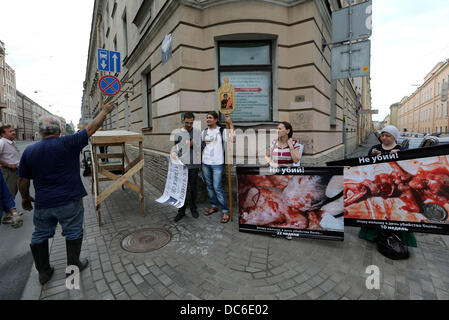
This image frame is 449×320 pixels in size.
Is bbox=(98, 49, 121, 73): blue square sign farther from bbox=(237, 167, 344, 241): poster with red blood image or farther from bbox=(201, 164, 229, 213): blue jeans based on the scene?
bbox=(237, 167, 344, 241): poster with red blood image

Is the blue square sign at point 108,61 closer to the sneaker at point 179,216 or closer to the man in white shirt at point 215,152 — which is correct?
the man in white shirt at point 215,152

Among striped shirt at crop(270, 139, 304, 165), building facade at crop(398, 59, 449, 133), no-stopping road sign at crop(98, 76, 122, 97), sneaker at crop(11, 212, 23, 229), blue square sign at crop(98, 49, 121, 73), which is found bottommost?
sneaker at crop(11, 212, 23, 229)

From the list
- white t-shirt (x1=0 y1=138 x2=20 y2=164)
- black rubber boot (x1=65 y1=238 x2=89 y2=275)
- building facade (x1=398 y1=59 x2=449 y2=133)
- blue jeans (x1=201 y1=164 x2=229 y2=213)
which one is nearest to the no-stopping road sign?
white t-shirt (x1=0 y1=138 x2=20 y2=164)

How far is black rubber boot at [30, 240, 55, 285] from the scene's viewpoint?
2.52 m

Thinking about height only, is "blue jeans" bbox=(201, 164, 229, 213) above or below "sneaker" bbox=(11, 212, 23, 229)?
above

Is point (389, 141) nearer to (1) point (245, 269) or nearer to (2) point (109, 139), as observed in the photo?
(1) point (245, 269)

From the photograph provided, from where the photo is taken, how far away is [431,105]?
51656 mm

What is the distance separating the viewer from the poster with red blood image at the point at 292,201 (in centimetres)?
320

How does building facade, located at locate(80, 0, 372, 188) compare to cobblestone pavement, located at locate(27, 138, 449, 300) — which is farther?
building facade, located at locate(80, 0, 372, 188)

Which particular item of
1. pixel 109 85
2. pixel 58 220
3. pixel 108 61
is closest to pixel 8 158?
pixel 109 85

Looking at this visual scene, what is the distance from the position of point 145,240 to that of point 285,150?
265cm

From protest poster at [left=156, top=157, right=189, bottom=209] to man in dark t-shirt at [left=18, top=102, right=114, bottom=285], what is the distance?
1.80 m

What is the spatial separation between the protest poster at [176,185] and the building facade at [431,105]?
46.5m
